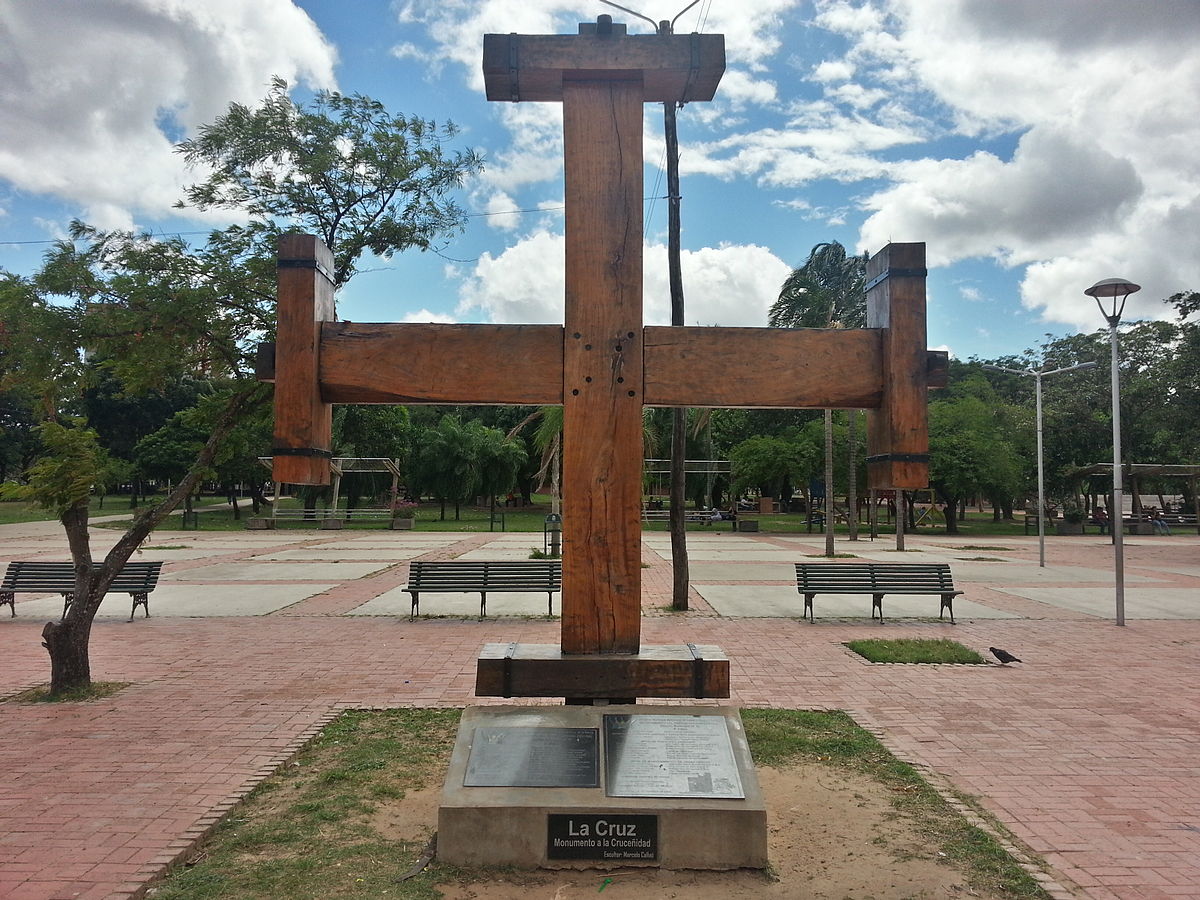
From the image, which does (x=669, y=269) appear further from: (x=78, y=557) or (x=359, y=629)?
(x=78, y=557)

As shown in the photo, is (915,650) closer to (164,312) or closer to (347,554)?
(164,312)

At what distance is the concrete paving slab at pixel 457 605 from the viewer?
1115cm

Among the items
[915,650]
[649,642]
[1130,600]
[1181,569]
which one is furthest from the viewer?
[1181,569]

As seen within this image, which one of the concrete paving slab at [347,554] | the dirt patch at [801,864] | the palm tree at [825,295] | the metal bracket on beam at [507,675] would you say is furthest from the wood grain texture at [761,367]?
the palm tree at [825,295]

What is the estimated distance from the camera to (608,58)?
3291 millimetres

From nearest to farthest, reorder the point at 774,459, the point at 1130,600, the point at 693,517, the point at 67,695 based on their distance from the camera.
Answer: the point at 67,695 → the point at 1130,600 → the point at 774,459 → the point at 693,517

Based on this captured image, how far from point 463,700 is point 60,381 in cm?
454

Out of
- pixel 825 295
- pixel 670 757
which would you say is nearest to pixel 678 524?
pixel 670 757

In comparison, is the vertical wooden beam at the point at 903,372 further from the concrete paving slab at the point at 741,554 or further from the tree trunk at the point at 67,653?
the concrete paving slab at the point at 741,554

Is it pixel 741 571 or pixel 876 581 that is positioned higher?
pixel 876 581

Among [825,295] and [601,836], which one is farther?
[825,295]

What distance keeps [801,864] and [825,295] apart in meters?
31.0

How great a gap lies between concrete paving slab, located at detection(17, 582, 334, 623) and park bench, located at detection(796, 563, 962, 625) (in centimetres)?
742

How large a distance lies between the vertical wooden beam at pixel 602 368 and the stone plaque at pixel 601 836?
0.65 meters
